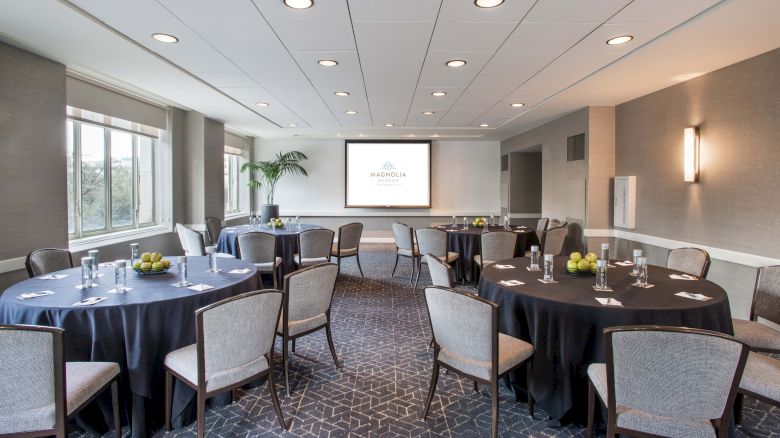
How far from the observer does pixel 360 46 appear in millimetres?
3920

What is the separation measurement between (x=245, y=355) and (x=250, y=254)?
10.9ft

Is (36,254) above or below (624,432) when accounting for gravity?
above

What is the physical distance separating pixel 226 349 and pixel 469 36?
316 cm

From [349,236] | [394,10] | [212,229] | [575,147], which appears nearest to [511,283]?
[394,10]

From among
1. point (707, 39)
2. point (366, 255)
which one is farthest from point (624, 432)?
point (366, 255)

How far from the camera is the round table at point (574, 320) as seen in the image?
2.41 meters

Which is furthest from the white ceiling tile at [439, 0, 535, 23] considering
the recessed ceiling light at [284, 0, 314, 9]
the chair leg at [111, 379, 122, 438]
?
the chair leg at [111, 379, 122, 438]

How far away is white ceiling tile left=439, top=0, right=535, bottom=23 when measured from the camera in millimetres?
3004

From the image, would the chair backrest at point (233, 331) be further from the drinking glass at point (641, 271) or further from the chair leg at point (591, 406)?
the drinking glass at point (641, 271)

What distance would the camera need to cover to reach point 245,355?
2338 millimetres

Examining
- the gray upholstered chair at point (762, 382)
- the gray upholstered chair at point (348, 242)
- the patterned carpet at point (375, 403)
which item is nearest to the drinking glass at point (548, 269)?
the patterned carpet at point (375, 403)

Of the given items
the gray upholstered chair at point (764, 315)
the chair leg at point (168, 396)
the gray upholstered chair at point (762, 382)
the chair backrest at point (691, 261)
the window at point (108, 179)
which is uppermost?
the window at point (108, 179)

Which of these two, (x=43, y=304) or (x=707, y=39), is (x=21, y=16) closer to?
(x=43, y=304)

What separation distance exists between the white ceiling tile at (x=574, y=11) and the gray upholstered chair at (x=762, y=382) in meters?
2.51
